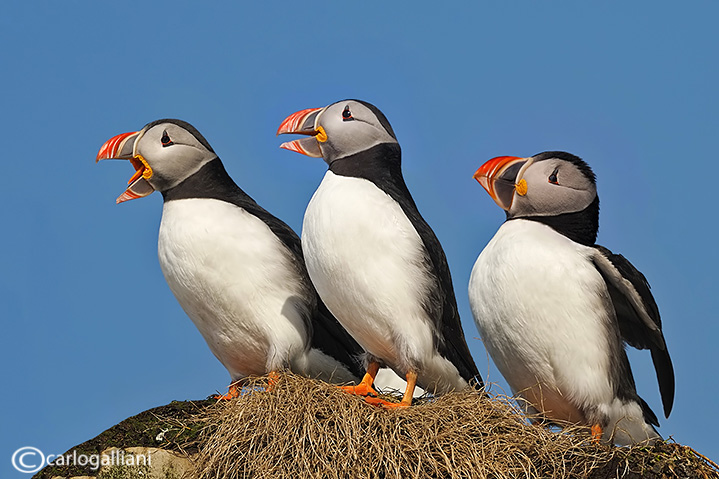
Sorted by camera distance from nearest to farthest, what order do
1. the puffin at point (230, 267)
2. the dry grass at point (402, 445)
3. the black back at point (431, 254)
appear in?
the dry grass at point (402, 445), the black back at point (431, 254), the puffin at point (230, 267)

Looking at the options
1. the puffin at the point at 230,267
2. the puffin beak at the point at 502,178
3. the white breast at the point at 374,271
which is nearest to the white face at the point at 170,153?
the puffin at the point at 230,267

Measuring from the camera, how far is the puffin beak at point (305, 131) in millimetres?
5715

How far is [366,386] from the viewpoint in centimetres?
533

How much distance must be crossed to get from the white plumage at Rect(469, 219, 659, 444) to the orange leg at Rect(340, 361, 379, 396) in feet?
2.11

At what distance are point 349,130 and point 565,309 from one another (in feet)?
4.89

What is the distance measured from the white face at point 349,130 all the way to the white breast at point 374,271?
34 cm

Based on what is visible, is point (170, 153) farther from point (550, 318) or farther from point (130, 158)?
point (550, 318)

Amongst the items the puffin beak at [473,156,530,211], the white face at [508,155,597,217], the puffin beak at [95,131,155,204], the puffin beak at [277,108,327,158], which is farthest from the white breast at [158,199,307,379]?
the white face at [508,155,597,217]

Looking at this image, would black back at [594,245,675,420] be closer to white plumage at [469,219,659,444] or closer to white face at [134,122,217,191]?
white plumage at [469,219,659,444]

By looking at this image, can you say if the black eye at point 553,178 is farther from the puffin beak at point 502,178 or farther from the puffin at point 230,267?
the puffin at point 230,267

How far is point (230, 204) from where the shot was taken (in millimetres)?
5816

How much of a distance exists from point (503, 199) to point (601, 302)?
76cm

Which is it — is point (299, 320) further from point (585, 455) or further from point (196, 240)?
point (585, 455)

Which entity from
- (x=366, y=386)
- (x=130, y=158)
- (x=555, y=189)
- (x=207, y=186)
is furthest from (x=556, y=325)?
(x=130, y=158)
